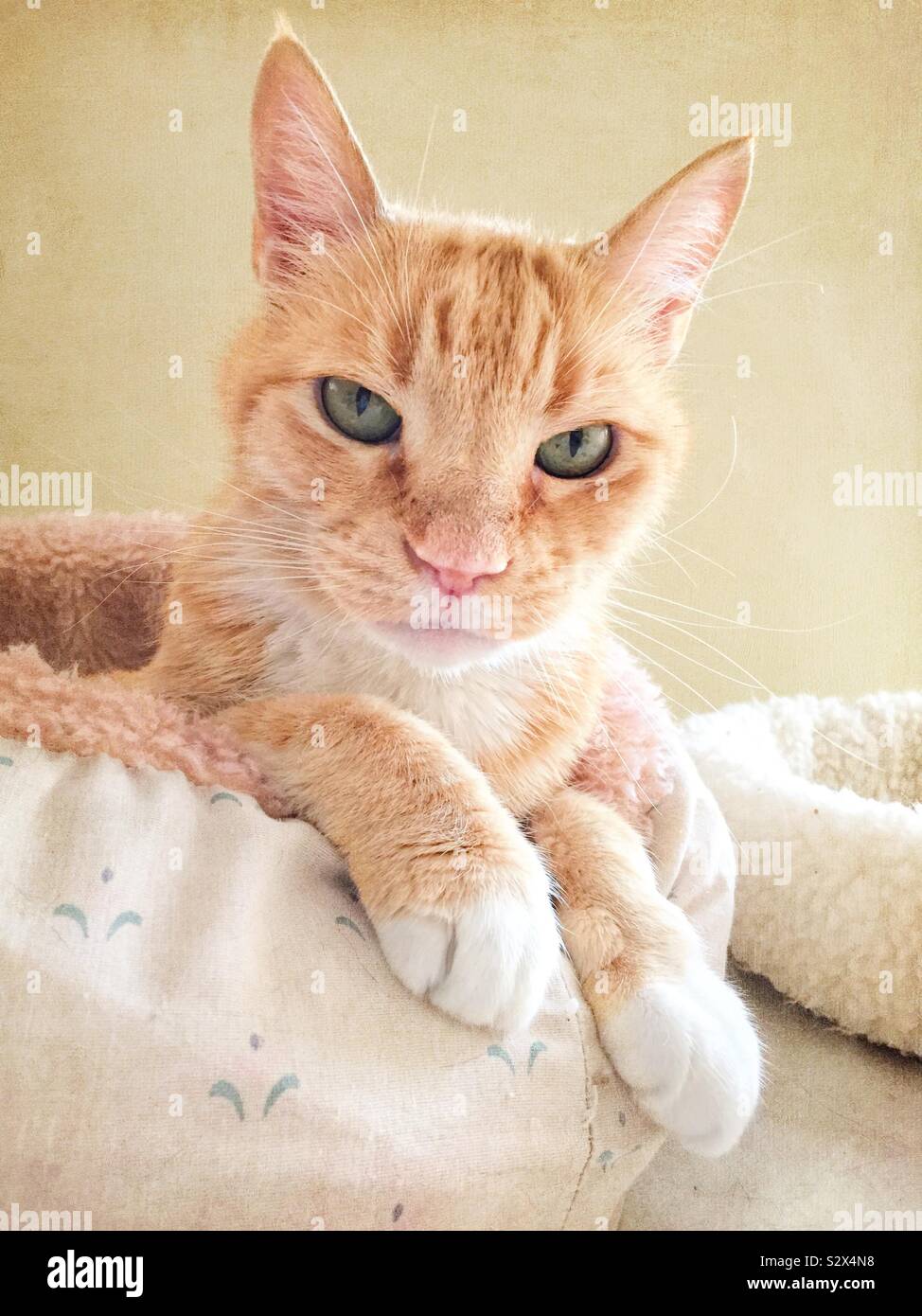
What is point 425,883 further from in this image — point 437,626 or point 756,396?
point 756,396

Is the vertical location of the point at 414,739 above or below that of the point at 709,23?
below

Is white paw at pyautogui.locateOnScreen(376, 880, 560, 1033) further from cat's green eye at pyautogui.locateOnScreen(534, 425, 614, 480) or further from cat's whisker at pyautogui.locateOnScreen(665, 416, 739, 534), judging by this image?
cat's whisker at pyautogui.locateOnScreen(665, 416, 739, 534)

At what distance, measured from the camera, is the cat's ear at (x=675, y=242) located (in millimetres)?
798

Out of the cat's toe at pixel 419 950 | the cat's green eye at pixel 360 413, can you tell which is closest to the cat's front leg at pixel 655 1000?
the cat's toe at pixel 419 950

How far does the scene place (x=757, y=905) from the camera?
1006mm

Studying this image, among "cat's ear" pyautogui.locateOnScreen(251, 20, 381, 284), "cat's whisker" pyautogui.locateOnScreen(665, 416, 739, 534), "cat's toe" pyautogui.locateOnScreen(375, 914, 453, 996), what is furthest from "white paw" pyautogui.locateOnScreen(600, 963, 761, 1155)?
"cat's whisker" pyautogui.locateOnScreen(665, 416, 739, 534)

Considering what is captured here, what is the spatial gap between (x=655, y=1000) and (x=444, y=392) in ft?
1.50

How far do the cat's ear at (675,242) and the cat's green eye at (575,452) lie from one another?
5.6 inches

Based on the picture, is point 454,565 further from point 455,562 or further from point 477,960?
point 477,960

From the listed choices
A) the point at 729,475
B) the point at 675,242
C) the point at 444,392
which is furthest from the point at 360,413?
the point at 729,475

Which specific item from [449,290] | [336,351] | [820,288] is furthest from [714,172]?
[820,288]

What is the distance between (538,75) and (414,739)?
2.94ft

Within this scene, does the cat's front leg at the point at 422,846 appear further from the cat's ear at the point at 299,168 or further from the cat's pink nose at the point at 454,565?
the cat's ear at the point at 299,168

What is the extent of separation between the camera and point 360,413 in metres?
0.75
